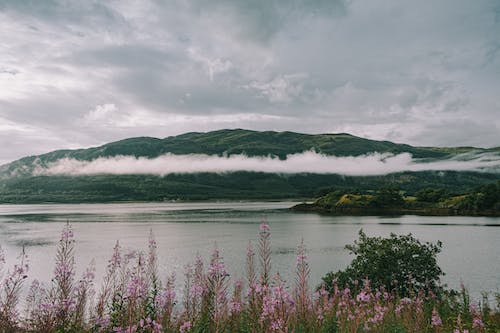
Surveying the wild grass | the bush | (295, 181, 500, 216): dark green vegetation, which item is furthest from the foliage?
the wild grass

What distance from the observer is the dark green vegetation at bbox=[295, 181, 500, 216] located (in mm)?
125750

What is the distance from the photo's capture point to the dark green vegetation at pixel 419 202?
125750mm

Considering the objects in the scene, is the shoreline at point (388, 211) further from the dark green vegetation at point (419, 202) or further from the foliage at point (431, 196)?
the foliage at point (431, 196)

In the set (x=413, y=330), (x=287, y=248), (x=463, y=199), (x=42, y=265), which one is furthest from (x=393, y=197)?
(x=413, y=330)

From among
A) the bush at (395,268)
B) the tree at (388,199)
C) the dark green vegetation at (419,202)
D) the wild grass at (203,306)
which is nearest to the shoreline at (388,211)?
the dark green vegetation at (419,202)

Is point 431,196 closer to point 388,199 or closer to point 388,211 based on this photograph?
point 388,199

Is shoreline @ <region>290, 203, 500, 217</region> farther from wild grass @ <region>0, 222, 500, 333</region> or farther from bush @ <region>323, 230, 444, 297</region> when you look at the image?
wild grass @ <region>0, 222, 500, 333</region>

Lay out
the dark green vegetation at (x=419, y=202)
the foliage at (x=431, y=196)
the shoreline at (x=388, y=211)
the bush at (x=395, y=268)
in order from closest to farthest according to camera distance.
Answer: the bush at (x=395, y=268) < the shoreline at (x=388, y=211) < the dark green vegetation at (x=419, y=202) < the foliage at (x=431, y=196)

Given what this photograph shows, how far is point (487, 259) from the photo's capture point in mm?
45469

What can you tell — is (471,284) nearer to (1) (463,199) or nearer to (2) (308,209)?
(1) (463,199)

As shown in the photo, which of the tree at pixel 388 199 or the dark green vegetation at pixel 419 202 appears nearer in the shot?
the dark green vegetation at pixel 419 202

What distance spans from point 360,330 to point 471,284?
2823 centimetres

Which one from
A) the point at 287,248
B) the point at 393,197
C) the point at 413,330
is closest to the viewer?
the point at 413,330

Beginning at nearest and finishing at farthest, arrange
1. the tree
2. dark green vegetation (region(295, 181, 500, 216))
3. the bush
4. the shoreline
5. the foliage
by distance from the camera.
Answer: the bush, the shoreline, dark green vegetation (region(295, 181, 500, 216)), the tree, the foliage
